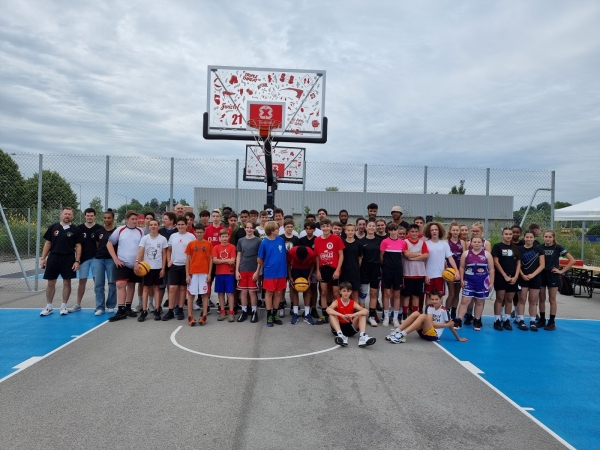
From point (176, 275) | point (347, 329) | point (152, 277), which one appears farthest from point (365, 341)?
point (152, 277)

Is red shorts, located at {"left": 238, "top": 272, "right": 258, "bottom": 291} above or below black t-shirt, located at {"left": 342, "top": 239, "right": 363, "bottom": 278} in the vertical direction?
below

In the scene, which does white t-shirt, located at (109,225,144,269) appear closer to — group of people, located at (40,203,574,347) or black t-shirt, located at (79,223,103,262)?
group of people, located at (40,203,574,347)

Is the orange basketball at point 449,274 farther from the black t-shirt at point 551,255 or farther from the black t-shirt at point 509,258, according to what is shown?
the black t-shirt at point 551,255

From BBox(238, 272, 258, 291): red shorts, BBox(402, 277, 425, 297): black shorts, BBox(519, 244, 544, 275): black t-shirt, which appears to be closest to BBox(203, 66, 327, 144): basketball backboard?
BBox(238, 272, 258, 291): red shorts

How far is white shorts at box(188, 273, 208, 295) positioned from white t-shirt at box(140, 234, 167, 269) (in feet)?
2.29

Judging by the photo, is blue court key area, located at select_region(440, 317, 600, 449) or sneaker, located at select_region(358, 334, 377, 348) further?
sneaker, located at select_region(358, 334, 377, 348)

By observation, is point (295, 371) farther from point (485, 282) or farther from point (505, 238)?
point (505, 238)

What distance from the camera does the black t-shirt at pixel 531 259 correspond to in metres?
7.17

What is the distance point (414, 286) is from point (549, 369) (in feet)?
7.61

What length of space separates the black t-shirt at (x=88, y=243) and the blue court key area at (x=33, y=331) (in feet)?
3.69

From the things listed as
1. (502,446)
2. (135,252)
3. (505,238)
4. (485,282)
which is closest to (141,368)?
(135,252)

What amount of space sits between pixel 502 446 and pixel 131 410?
3.23m

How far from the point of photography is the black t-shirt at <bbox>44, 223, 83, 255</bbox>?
7.29m

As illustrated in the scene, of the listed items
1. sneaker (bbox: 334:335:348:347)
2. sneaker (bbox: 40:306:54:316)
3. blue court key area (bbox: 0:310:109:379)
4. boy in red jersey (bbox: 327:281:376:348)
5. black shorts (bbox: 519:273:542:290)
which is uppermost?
Answer: black shorts (bbox: 519:273:542:290)
